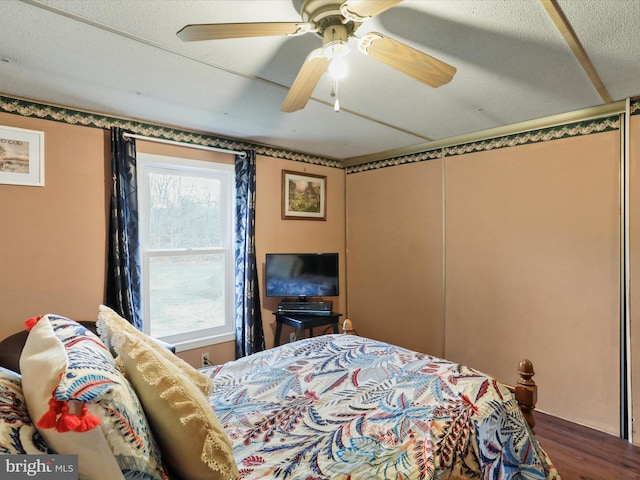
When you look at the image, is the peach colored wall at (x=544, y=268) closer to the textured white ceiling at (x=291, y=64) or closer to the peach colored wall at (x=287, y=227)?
the textured white ceiling at (x=291, y=64)

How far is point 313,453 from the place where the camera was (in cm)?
120

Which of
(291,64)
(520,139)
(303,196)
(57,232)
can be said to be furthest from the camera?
(303,196)

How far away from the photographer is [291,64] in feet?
6.17

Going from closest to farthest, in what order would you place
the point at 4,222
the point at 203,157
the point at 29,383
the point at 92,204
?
1. the point at 29,383
2. the point at 4,222
3. the point at 92,204
4. the point at 203,157

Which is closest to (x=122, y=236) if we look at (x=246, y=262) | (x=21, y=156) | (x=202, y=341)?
(x=21, y=156)

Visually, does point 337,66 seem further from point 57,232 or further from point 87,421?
point 57,232

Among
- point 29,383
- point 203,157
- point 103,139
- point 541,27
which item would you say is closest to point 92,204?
point 103,139

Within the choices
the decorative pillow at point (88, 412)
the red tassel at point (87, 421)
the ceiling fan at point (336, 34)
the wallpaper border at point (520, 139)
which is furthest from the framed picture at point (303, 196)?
the red tassel at point (87, 421)

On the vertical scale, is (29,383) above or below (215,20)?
below

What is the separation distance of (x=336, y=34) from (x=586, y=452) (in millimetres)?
2997

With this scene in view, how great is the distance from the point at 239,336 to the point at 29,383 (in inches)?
102

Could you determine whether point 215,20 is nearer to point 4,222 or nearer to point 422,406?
point 422,406

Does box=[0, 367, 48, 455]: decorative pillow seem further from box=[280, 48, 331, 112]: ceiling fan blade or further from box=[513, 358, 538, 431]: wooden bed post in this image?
box=[513, 358, 538, 431]: wooden bed post

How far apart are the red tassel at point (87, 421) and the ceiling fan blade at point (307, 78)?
55.0 inches
